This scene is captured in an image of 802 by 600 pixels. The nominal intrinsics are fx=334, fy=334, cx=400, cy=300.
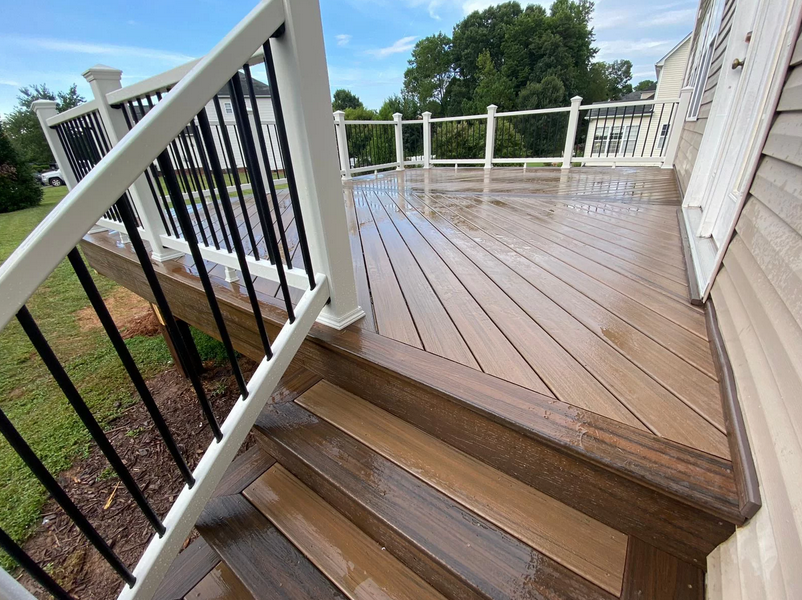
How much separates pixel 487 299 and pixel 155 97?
71.6 inches

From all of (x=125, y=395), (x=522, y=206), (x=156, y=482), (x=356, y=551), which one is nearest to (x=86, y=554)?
(x=156, y=482)

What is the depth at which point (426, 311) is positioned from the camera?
144 cm

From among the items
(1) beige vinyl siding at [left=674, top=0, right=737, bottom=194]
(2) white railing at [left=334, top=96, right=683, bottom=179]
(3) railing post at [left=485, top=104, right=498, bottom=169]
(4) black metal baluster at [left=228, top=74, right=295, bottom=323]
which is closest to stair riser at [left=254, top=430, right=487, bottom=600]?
(4) black metal baluster at [left=228, top=74, right=295, bottom=323]

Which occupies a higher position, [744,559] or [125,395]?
[744,559]

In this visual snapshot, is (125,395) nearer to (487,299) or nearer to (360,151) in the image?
(487,299)

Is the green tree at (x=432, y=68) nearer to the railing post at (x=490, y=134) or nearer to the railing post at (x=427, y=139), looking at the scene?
the railing post at (x=427, y=139)

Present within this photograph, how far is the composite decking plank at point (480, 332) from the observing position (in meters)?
1.05

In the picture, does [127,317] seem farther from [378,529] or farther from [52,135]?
[378,529]

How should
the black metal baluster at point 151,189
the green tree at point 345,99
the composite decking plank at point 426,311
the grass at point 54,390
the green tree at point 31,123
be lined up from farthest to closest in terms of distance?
the green tree at point 345,99
the green tree at point 31,123
the grass at point 54,390
the black metal baluster at point 151,189
the composite decking plank at point 426,311

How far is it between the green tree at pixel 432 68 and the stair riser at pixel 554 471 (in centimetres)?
3013

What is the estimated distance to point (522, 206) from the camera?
10.8 feet

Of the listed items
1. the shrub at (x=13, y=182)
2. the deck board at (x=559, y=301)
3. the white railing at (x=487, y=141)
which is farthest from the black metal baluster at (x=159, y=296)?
the shrub at (x=13, y=182)

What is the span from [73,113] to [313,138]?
218cm

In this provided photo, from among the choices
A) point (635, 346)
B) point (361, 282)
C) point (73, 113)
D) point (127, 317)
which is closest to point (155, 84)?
point (361, 282)
